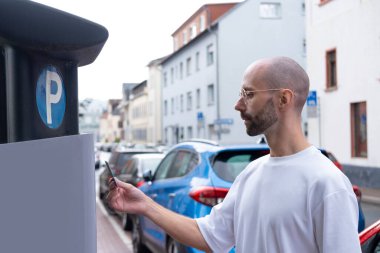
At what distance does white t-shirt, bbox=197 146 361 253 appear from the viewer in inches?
70.7

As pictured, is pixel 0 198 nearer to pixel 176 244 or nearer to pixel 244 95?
pixel 244 95

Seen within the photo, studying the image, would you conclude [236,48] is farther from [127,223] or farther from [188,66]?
[127,223]

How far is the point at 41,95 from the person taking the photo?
1.62m

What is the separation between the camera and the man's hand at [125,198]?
7.29 ft

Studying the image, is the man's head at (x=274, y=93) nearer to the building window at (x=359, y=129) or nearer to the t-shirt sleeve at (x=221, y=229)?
the t-shirt sleeve at (x=221, y=229)

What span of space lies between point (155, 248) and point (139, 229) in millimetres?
1065

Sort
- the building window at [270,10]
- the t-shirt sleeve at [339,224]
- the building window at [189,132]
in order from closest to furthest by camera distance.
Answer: the t-shirt sleeve at [339,224], the building window at [270,10], the building window at [189,132]

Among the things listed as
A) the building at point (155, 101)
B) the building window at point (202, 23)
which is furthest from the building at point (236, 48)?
the building at point (155, 101)

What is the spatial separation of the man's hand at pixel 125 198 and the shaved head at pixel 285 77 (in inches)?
27.4

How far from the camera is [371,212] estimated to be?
1305 centimetres

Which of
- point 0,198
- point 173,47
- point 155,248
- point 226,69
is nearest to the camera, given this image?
point 0,198

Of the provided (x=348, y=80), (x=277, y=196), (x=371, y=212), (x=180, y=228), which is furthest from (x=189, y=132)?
(x=277, y=196)

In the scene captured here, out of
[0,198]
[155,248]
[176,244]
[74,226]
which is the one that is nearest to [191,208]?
[176,244]

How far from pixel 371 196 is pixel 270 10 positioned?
2284cm
